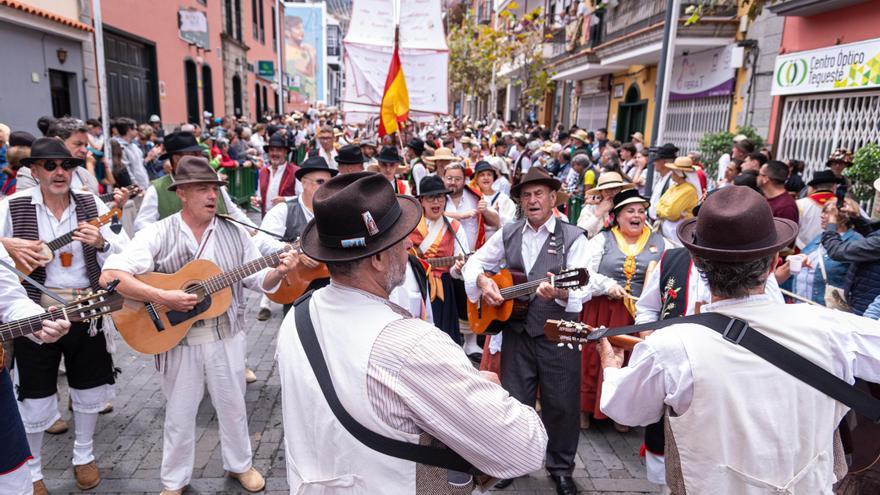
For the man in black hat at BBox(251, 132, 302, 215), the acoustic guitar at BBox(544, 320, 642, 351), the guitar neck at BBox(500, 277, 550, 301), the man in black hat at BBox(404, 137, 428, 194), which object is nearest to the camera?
the acoustic guitar at BBox(544, 320, 642, 351)

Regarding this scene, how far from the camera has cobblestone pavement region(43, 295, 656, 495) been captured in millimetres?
3994

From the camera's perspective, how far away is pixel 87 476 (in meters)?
3.87

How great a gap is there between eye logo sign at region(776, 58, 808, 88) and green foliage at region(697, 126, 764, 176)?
102 cm

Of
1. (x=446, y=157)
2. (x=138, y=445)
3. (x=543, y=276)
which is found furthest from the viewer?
(x=446, y=157)

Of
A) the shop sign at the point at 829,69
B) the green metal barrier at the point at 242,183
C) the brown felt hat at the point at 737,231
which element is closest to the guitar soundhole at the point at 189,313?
the brown felt hat at the point at 737,231

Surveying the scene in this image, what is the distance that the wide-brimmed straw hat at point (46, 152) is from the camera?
3.91 metres

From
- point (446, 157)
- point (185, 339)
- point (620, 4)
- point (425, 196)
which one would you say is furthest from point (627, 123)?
point (185, 339)

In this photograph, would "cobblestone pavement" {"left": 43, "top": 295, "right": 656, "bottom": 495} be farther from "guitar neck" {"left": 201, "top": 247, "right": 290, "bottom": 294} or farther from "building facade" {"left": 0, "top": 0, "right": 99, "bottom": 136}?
"building facade" {"left": 0, "top": 0, "right": 99, "bottom": 136}

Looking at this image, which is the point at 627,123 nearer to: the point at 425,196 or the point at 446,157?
the point at 446,157

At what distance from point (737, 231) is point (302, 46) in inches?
2020

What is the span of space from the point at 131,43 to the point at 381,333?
748 inches

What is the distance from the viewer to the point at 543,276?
409 centimetres

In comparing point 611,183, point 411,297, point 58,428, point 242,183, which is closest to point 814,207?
point 611,183

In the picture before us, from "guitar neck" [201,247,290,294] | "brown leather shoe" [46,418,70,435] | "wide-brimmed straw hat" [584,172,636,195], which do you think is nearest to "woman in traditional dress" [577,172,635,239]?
"wide-brimmed straw hat" [584,172,636,195]
